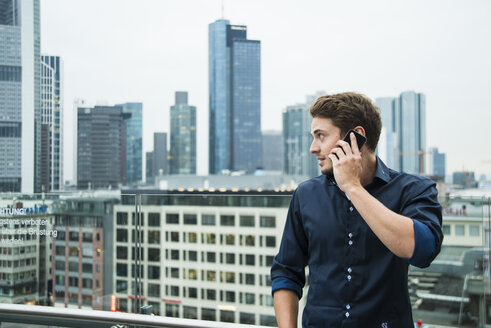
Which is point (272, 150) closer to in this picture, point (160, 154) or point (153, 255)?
point (160, 154)

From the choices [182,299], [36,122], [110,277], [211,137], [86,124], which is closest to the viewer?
[110,277]

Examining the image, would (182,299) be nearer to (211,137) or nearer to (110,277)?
(110,277)

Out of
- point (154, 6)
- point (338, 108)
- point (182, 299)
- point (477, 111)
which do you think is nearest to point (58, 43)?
point (154, 6)

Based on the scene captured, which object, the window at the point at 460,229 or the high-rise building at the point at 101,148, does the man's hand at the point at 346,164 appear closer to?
the window at the point at 460,229

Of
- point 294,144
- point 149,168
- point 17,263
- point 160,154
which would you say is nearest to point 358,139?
point 17,263

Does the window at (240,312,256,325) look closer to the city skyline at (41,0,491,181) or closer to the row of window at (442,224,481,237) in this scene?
the row of window at (442,224,481,237)

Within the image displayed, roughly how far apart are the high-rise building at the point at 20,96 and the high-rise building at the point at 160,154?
5051 cm

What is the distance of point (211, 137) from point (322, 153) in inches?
3637

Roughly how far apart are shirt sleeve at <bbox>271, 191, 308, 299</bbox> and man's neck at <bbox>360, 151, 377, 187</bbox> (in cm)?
16

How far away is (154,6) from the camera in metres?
64.1

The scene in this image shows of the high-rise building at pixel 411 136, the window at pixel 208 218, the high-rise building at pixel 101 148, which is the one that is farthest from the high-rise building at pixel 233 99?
the window at pixel 208 218

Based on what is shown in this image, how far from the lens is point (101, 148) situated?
4050 cm

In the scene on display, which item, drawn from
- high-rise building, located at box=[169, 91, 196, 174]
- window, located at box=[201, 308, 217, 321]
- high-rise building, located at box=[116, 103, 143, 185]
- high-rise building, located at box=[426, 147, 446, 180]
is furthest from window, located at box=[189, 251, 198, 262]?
high-rise building, located at box=[169, 91, 196, 174]

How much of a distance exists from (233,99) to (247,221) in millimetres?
90570
